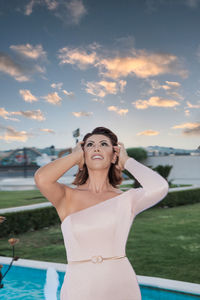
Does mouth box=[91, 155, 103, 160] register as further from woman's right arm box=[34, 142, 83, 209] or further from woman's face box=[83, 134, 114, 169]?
woman's right arm box=[34, 142, 83, 209]

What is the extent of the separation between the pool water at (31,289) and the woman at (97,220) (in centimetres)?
257

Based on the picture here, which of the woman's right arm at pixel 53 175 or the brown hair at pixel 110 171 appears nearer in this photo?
the woman's right arm at pixel 53 175

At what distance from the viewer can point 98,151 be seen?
2.15 metres

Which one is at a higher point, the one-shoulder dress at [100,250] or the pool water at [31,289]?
the one-shoulder dress at [100,250]

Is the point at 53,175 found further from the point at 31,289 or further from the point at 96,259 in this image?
the point at 31,289

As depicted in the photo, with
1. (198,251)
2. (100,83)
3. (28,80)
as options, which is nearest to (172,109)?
(100,83)

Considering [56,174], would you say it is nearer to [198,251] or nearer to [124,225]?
[124,225]

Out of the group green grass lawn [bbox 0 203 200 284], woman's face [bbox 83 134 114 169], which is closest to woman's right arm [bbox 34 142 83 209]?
woman's face [bbox 83 134 114 169]

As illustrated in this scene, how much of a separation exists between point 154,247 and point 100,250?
581 centimetres

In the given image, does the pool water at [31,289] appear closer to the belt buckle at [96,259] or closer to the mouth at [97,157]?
the belt buckle at [96,259]

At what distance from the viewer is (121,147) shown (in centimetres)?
223

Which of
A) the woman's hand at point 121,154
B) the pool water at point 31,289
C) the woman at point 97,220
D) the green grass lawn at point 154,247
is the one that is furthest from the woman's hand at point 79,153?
the green grass lawn at point 154,247

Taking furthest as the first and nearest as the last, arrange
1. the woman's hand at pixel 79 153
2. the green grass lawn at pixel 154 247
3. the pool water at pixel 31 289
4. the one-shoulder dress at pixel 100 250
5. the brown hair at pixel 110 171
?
the green grass lawn at pixel 154 247 < the pool water at pixel 31 289 < the brown hair at pixel 110 171 < the woman's hand at pixel 79 153 < the one-shoulder dress at pixel 100 250

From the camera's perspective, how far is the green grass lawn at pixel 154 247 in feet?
19.3
